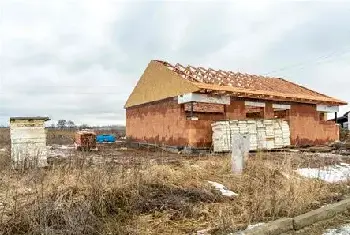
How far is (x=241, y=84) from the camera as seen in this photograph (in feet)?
71.6

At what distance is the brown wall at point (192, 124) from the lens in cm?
1870

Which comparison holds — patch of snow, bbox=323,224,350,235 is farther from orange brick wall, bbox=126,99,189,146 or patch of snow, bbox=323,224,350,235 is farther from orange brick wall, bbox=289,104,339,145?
orange brick wall, bbox=289,104,339,145

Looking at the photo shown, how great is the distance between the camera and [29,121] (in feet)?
35.6

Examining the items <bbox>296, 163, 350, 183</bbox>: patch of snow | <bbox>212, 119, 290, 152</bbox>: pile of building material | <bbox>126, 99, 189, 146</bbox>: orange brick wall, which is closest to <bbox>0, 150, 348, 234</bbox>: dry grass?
<bbox>296, 163, 350, 183</bbox>: patch of snow

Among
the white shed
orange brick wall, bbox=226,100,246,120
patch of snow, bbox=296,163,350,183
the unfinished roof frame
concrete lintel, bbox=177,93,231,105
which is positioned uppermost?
the unfinished roof frame

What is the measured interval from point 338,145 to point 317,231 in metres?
16.9

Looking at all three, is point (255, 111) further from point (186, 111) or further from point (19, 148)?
point (19, 148)

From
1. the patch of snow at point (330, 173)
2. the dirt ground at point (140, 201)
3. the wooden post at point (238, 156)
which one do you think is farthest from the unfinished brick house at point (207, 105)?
the dirt ground at point (140, 201)

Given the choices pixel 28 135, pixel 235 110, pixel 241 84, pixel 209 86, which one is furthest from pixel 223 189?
pixel 241 84

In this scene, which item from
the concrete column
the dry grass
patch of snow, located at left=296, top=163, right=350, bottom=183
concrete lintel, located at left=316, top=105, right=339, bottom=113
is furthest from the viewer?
concrete lintel, located at left=316, top=105, right=339, bottom=113

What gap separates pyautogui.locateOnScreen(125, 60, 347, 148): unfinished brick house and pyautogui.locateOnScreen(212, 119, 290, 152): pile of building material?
1.10m

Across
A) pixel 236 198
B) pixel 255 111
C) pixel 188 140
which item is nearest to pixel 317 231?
pixel 236 198

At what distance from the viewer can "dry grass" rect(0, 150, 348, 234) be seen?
4.99 metres

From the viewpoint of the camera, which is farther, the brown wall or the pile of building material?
the brown wall
